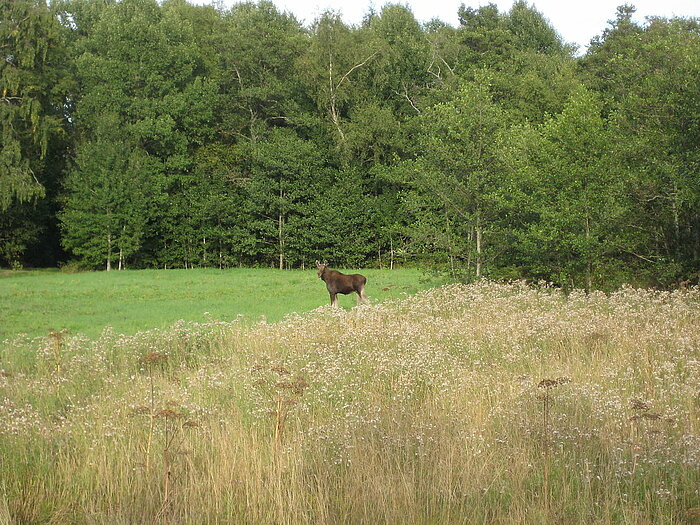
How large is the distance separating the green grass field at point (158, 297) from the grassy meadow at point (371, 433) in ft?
12.6

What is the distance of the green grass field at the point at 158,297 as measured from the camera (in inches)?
702

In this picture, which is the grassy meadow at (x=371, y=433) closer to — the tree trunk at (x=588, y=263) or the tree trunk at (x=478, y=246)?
the tree trunk at (x=588, y=263)

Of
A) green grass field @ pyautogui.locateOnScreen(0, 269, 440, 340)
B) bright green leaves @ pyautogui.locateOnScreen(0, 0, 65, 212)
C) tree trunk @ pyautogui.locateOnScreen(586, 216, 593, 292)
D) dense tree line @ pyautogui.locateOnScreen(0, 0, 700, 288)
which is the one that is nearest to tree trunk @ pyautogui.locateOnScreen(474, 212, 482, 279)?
green grass field @ pyautogui.locateOnScreen(0, 269, 440, 340)

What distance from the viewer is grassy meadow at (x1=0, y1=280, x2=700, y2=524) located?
5.75 m

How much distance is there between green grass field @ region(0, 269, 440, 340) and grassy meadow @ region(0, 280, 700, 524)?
12.6ft

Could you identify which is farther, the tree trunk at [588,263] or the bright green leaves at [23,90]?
the bright green leaves at [23,90]

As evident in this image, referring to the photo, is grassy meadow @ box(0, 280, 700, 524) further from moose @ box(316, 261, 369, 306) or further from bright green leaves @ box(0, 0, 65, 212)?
bright green leaves @ box(0, 0, 65, 212)

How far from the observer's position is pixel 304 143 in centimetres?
4347

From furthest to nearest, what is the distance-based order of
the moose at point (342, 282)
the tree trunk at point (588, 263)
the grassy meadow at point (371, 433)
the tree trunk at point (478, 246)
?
the tree trunk at point (478, 246) < the moose at point (342, 282) < the tree trunk at point (588, 263) < the grassy meadow at point (371, 433)

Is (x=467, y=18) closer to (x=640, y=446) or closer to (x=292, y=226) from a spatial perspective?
(x=292, y=226)

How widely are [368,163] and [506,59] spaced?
524 inches

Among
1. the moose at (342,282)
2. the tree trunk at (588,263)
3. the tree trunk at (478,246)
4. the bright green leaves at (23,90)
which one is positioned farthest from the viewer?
the bright green leaves at (23,90)

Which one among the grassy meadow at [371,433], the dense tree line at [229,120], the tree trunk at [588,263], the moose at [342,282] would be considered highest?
the dense tree line at [229,120]

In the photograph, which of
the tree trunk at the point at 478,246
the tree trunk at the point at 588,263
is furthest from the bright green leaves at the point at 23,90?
the tree trunk at the point at 588,263
